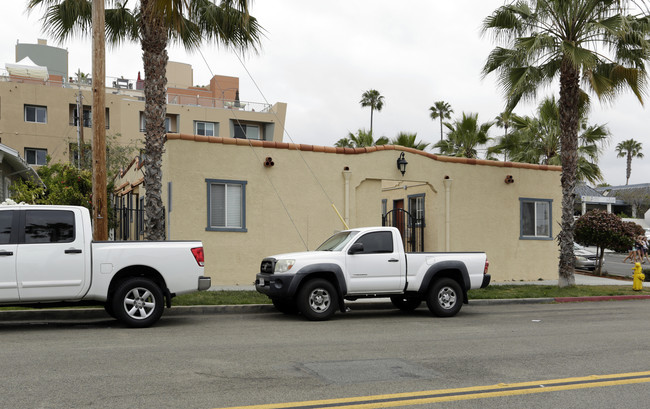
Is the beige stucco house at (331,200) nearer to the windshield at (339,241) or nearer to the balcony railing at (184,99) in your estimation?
the windshield at (339,241)

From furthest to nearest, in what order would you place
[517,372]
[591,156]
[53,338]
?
[591,156] < [53,338] < [517,372]

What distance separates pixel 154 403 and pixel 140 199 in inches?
657

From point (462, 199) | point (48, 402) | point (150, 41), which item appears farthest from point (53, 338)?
point (462, 199)

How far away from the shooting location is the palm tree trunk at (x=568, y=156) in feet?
57.7

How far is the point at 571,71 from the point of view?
17469 mm

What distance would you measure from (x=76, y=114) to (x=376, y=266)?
39.0 metres

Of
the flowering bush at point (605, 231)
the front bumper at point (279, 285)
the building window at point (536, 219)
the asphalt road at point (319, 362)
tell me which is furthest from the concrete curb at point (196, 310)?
the flowering bush at point (605, 231)

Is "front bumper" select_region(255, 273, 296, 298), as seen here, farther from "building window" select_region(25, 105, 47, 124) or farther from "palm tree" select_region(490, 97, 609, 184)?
"building window" select_region(25, 105, 47, 124)

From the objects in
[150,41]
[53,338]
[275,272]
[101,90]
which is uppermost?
[150,41]

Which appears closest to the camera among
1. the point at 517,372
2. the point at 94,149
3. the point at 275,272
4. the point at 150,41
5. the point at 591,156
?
the point at 517,372

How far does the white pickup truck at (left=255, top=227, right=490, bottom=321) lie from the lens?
11.2 metres

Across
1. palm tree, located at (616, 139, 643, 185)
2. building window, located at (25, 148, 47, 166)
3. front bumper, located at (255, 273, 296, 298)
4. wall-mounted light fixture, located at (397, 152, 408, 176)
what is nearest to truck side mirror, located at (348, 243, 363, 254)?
front bumper, located at (255, 273, 296, 298)

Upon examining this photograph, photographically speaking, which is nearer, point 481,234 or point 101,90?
point 101,90

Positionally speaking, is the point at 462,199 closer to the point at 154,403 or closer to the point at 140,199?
the point at 140,199
